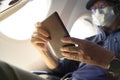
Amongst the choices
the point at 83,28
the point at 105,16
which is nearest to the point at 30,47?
the point at 83,28

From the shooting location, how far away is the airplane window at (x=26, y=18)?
1692 millimetres

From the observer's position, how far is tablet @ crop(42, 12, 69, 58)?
1.27 meters

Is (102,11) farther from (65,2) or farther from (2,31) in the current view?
(2,31)

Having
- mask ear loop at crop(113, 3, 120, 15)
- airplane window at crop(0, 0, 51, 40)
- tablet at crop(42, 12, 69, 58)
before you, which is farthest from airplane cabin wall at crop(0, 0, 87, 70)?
mask ear loop at crop(113, 3, 120, 15)

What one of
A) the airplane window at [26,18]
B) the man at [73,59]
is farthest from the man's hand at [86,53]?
the airplane window at [26,18]

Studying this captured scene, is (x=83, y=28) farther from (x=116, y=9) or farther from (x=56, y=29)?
(x=56, y=29)

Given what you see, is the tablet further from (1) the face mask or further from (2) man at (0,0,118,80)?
(1) the face mask

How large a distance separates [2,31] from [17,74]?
0.93 meters

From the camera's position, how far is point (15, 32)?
1711mm

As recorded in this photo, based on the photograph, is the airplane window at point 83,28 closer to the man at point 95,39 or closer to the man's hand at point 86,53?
the man at point 95,39

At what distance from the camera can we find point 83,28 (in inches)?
74.6

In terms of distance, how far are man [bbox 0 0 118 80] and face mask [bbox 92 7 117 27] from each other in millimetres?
296

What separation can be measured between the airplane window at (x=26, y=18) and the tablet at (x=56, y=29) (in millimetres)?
388

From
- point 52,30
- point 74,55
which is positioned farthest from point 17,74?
point 52,30
